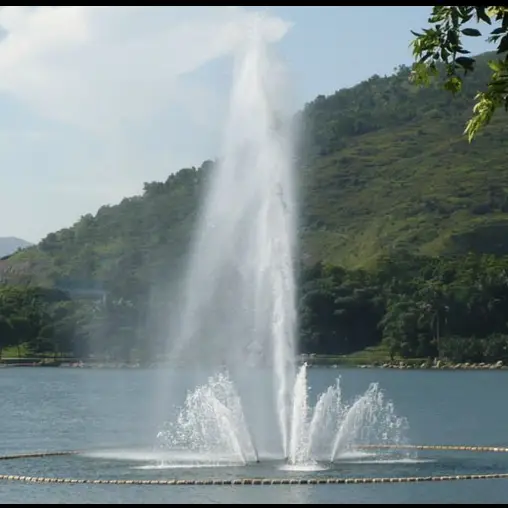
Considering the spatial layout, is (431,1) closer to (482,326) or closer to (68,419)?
(68,419)

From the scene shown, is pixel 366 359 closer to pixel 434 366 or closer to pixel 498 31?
pixel 434 366

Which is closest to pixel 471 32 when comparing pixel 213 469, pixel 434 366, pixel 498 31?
pixel 498 31

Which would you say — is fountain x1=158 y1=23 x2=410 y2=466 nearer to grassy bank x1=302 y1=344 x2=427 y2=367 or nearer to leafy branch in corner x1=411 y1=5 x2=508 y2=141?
leafy branch in corner x1=411 y1=5 x2=508 y2=141

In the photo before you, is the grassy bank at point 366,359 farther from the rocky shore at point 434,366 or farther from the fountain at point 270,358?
the fountain at point 270,358

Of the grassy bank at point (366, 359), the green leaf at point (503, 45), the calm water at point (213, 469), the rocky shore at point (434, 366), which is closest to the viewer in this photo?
the green leaf at point (503, 45)

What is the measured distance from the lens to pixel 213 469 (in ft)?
137

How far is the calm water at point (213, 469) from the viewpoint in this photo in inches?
1412

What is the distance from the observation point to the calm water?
118 feet

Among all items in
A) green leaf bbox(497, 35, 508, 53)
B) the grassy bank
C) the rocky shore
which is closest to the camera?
green leaf bbox(497, 35, 508, 53)

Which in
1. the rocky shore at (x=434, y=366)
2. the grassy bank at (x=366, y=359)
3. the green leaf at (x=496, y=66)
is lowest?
the rocky shore at (x=434, y=366)

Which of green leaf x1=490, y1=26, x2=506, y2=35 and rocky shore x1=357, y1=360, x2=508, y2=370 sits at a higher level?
green leaf x1=490, y1=26, x2=506, y2=35

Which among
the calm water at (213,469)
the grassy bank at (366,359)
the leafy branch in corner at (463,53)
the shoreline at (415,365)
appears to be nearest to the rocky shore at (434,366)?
the shoreline at (415,365)

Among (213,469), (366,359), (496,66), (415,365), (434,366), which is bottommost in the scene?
(434,366)

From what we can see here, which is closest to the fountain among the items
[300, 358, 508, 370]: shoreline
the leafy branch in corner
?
the leafy branch in corner
